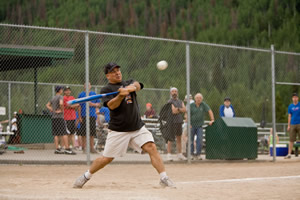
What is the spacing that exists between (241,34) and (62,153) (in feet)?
307

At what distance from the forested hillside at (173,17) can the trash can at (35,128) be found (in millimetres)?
84181

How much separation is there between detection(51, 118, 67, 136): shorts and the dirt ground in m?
1.81

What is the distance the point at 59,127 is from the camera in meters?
14.2

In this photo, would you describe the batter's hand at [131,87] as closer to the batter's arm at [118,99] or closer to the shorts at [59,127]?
the batter's arm at [118,99]

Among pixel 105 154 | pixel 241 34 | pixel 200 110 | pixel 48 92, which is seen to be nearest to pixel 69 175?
pixel 105 154

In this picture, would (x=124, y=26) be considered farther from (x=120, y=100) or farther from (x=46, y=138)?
(x=120, y=100)

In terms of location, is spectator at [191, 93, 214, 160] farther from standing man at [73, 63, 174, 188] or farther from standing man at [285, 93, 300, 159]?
standing man at [73, 63, 174, 188]

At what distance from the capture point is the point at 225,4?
405 ft

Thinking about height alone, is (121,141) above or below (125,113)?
below

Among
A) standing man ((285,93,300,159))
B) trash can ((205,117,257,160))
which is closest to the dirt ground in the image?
trash can ((205,117,257,160))

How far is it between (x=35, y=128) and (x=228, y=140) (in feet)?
19.7

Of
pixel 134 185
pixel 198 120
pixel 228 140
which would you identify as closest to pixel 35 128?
pixel 198 120

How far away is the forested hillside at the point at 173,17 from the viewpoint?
105 m

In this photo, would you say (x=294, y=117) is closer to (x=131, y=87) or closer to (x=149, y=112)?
(x=149, y=112)
